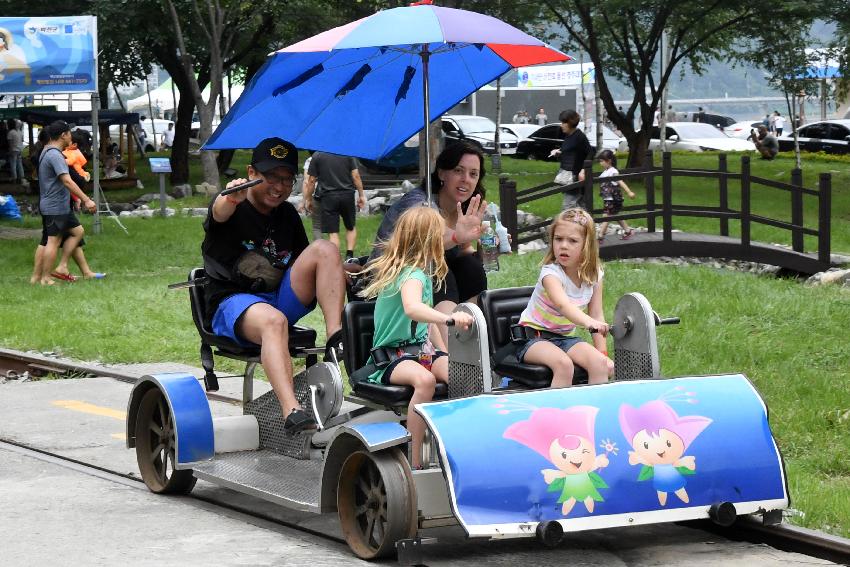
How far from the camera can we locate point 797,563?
19.2 ft

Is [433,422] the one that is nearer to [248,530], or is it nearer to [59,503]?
[248,530]

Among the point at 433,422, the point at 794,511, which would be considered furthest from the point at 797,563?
the point at 433,422

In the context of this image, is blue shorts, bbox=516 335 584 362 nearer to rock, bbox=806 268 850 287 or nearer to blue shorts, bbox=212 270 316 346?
blue shorts, bbox=212 270 316 346

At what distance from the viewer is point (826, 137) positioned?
4653 cm

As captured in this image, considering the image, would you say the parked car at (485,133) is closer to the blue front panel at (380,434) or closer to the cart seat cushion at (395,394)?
the cart seat cushion at (395,394)

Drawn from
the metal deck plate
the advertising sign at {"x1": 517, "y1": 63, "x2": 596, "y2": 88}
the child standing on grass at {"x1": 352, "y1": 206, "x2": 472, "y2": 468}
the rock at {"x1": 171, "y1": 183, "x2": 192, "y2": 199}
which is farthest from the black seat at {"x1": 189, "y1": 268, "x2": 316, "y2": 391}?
the advertising sign at {"x1": 517, "y1": 63, "x2": 596, "y2": 88}

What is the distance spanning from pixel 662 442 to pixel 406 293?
1.28 m

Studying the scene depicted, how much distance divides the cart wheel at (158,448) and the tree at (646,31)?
79.6 ft

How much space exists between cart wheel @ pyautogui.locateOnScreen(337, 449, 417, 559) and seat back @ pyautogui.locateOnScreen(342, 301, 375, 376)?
778 mm

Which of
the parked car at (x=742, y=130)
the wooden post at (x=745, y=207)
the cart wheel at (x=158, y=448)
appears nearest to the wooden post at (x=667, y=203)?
the wooden post at (x=745, y=207)

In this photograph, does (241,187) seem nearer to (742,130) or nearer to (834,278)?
(834,278)

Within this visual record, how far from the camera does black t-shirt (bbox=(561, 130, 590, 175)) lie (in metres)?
20.4

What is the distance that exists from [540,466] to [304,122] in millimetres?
2974

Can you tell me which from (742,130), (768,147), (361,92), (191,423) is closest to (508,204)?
(361,92)
